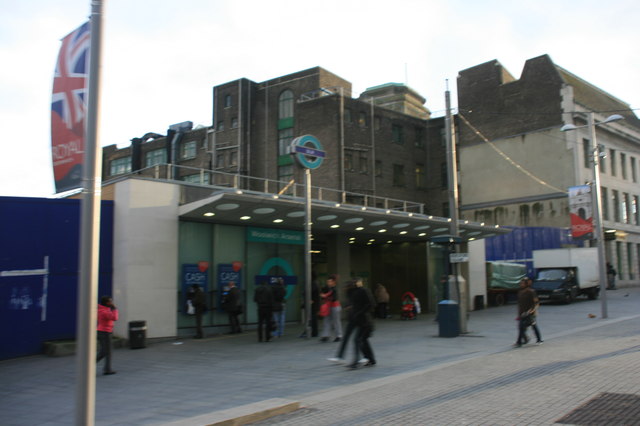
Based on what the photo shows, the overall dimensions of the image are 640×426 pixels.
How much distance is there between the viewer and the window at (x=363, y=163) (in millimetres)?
48156

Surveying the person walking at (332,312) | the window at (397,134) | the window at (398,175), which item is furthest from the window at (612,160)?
the person walking at (332,312)

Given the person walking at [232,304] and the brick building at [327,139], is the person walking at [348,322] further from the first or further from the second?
the brick building at [327,139]

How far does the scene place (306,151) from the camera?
58.1 feet

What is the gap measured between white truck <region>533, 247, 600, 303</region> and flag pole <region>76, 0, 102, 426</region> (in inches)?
1064

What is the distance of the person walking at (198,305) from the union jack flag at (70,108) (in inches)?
453

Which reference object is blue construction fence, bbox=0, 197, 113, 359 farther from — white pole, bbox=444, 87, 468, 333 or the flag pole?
the flag pole

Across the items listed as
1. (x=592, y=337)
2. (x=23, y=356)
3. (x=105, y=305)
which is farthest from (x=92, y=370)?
(x=592, y=337)

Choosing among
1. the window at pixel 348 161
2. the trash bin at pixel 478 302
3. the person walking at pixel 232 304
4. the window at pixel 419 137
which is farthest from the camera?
the window at pixel 419 137

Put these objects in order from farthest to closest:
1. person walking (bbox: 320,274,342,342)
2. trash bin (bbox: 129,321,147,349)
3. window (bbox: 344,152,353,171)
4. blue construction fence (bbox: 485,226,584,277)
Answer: window (bbox: 344,152,353,171) → blue construction fence (bbox: 485,226,584,277) → person walking (bbox: 320,274,342,342) → trash bin (bbox: 129,321,147,349)

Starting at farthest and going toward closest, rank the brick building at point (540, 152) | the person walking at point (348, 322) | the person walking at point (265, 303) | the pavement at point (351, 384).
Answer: the brick building at point (540, 152)
the person walking at point (265, 303)
the person walking at point (348, 322)
the pavement at point (351, 384)

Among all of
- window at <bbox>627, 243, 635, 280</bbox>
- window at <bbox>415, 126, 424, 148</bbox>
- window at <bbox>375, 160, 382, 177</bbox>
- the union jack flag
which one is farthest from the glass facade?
window at <bbox>627, 243, 635, 280</bbox>

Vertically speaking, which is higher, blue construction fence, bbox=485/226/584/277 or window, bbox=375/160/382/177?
window, bbox=375/160/382/177

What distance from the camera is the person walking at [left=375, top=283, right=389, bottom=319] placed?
2367 centimetres

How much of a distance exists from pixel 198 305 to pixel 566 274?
20987 millimetres
